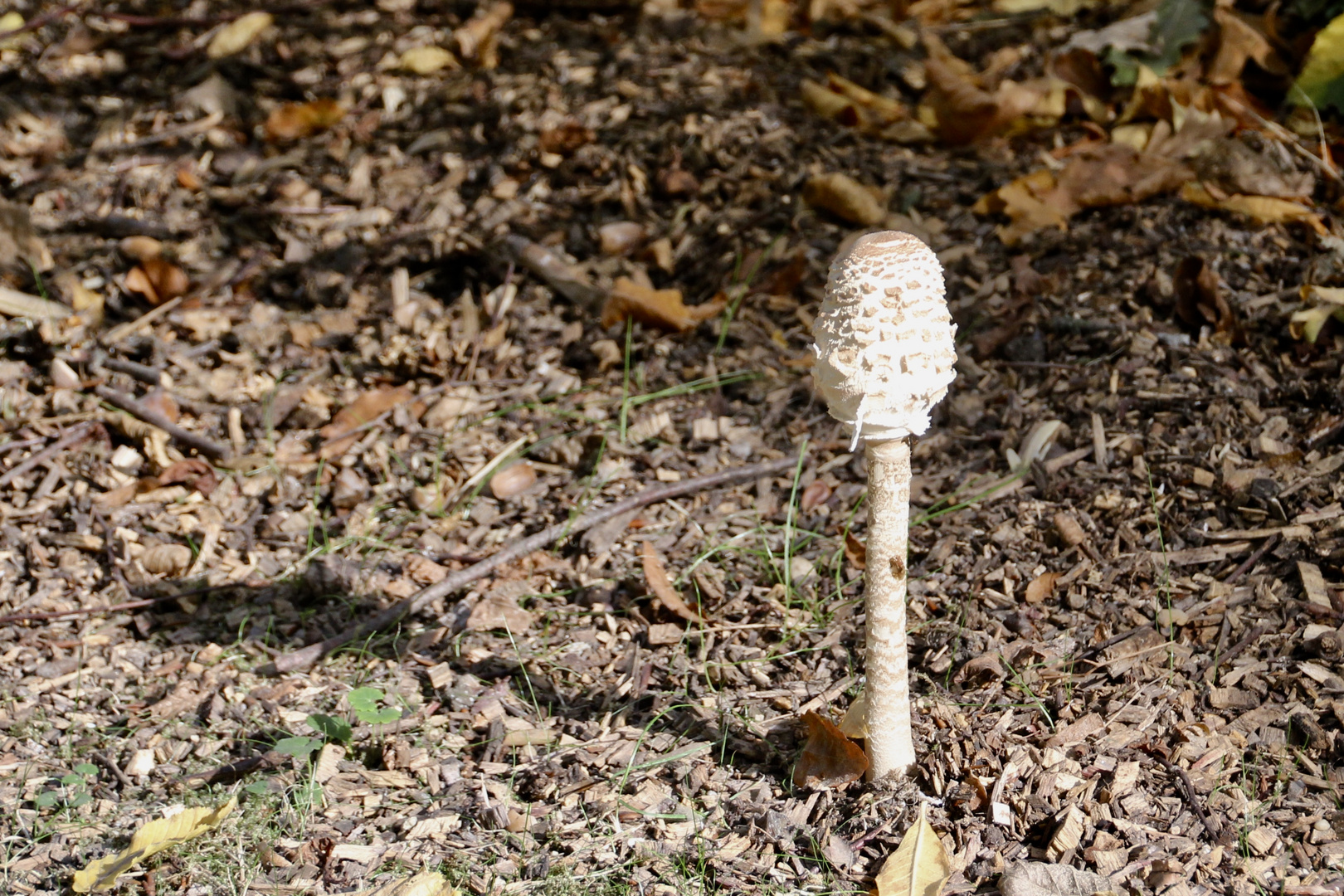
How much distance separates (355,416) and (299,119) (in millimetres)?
2094

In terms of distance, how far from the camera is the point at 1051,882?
2.53m

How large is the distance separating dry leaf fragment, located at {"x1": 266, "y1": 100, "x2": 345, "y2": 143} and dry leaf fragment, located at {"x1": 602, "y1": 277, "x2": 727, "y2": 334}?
208 cm

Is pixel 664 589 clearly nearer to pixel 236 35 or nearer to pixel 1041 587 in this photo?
pixel 1041 587

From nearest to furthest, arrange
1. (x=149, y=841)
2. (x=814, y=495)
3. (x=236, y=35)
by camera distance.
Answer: (x=149, y=841) < (x=814, y=495) < (x=236, y=35)

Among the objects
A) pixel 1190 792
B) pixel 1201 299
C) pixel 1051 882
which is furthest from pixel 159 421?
pixel 1201 299

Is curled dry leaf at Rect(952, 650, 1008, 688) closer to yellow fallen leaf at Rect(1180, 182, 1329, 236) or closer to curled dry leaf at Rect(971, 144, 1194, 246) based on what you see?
curled dry leaf at Rect(971, 144, 1194, 246)

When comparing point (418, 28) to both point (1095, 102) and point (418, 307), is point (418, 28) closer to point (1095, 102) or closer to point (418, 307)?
point (418, 307)

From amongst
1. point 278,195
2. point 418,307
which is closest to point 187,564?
point 418,307

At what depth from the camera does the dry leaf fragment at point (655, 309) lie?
4.40 m

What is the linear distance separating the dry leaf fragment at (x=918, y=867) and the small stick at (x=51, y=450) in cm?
318

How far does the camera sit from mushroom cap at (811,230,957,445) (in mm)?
2227

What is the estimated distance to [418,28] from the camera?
6094 mm

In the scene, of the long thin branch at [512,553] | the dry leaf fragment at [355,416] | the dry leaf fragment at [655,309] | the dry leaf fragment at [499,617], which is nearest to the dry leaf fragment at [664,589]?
the long thin branch at [512,553]

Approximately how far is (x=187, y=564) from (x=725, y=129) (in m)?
2.94
